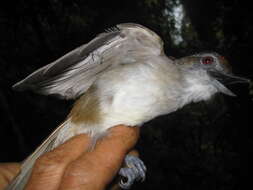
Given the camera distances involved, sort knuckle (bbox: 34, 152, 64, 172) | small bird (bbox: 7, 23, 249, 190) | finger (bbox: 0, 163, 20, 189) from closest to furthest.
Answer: knuckle (bbox: 34, 152, 64, 172)
small bird (bbox: 7, 23, 249, 190)
finger (bbox: 0, 163, 20, 189)

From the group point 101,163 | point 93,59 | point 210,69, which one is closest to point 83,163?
point 101,163

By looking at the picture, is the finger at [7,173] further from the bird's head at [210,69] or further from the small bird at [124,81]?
the bird's head at [210,69]

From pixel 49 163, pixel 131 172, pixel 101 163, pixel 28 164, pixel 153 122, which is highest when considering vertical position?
pixel 49 163

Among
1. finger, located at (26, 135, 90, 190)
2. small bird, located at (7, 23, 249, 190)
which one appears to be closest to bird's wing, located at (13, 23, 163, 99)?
small bird, located at (7, 23, 249, 190)

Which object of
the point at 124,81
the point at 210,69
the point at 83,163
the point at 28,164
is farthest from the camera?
the point at 210,69

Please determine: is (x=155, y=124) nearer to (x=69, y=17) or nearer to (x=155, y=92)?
(x=69, y=17)

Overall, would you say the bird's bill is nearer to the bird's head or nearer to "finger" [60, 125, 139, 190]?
the bird's head

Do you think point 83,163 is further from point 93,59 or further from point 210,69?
point 210,69
